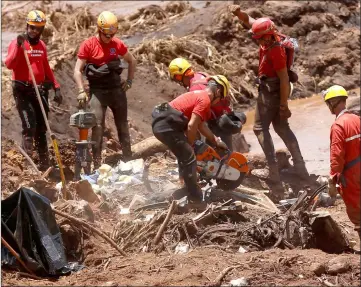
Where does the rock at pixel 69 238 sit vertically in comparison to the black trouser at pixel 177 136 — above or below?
below

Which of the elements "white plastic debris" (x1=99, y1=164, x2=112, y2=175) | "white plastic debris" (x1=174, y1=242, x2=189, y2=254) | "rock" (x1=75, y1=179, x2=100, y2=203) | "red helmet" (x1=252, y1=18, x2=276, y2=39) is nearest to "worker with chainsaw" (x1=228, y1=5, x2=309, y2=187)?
"red helmet" (x1=252, y1=18, x2=276, y2=39)

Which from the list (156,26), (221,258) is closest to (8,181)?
(221,258)

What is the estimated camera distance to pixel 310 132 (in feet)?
42.0

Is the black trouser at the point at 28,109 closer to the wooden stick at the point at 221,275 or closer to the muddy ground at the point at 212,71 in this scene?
the muddy ground at the point at 212,71

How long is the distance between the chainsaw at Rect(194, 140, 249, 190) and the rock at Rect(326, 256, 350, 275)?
2.47 m

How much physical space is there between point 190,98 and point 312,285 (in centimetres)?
285

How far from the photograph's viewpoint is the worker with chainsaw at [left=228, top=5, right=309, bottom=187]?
8.95 metres

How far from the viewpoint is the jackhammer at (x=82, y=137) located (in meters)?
9.13

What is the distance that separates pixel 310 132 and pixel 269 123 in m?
3.56

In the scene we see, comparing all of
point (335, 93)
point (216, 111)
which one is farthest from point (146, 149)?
point (335, 93)

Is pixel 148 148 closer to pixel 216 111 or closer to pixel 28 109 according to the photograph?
pixel 216 111

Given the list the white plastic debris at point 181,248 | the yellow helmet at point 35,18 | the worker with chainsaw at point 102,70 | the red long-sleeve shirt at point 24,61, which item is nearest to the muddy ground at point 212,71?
the white plastic debris at point 181,248

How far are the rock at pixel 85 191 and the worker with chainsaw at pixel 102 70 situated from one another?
1252mm

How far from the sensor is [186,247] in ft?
23.3
